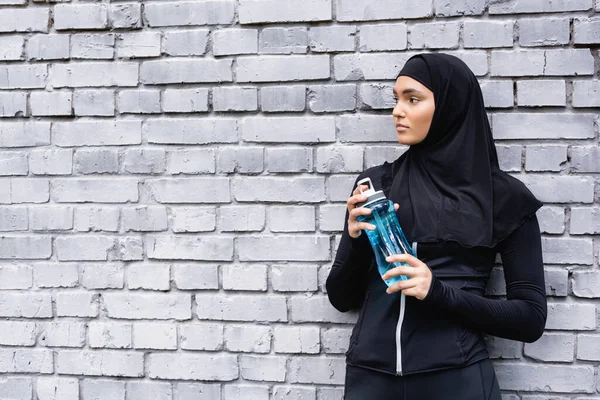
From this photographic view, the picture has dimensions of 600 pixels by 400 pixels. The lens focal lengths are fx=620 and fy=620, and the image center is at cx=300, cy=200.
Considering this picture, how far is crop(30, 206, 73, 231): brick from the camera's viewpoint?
2.53 meters

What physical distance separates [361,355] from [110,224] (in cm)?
117

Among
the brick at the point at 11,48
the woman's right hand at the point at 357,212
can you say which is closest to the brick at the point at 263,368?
the woman's right hand at the point at 357,212

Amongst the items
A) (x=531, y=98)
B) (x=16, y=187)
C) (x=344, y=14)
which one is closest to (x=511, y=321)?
(x=531, y=98)

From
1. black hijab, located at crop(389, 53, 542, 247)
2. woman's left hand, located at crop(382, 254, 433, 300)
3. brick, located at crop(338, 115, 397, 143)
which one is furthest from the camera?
brick, located at crop(338, 115, 397, 143)

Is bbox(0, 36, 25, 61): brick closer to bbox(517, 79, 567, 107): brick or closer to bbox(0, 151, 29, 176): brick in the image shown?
bbox(0, 151, 29, 176): brick

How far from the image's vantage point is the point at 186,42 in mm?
2455

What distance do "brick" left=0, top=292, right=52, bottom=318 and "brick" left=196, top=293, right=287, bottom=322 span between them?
0.64m

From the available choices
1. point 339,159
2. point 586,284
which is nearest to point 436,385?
point 586,284

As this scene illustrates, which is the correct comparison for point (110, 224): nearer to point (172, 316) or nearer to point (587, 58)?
point (172, 316)

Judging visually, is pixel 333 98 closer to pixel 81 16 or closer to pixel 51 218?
pixel 81 16

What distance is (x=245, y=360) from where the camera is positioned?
2.47 m

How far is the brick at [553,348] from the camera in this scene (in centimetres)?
231

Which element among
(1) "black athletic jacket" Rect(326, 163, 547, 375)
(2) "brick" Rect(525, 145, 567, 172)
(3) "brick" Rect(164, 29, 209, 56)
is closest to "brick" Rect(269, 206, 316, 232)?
(1) "black athletic jacket" Rect(326, 163, 547, 375)

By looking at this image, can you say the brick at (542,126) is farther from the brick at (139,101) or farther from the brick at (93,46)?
the brick at (93,46)
